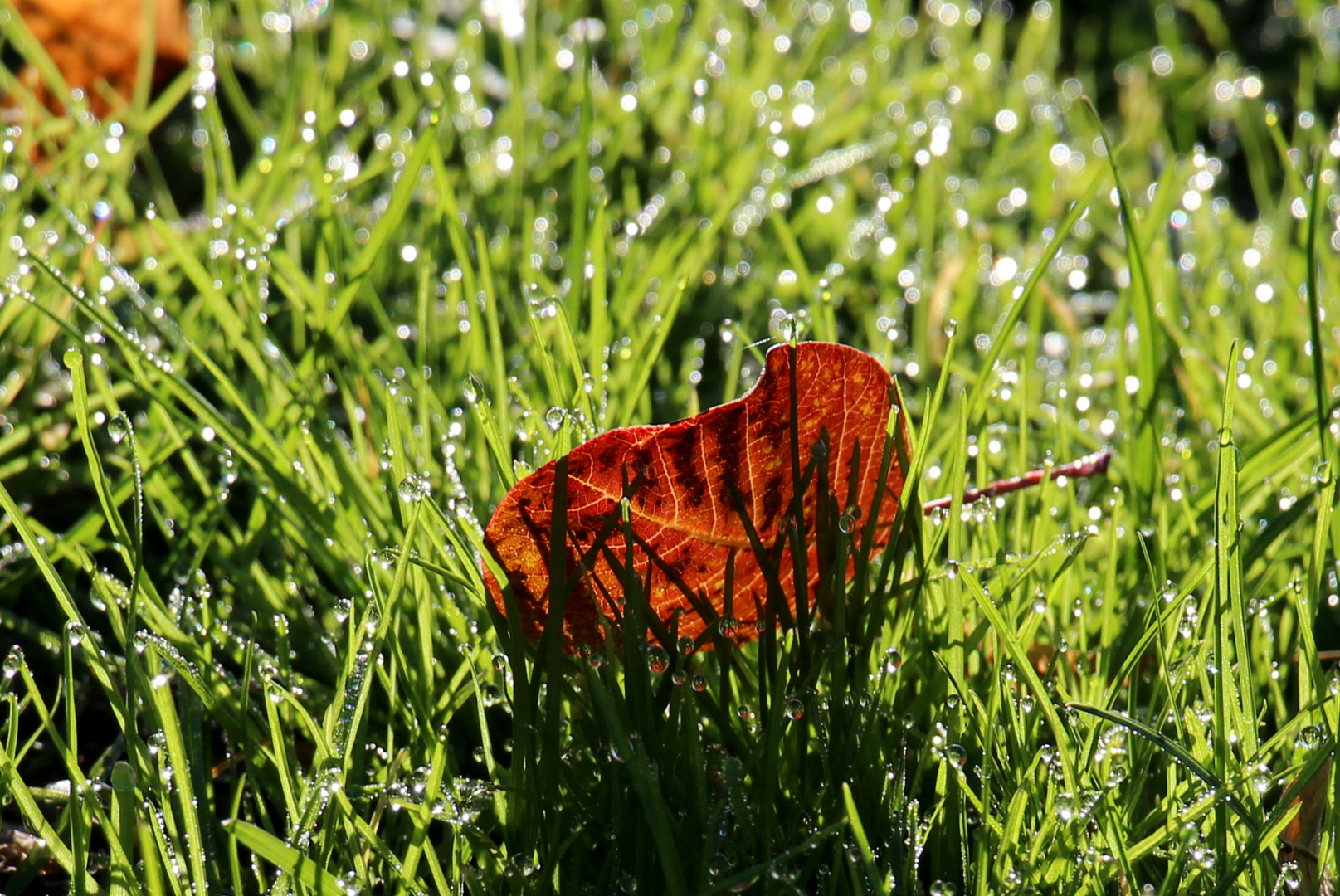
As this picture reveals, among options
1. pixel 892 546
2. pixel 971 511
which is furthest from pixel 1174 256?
pixel 892 546

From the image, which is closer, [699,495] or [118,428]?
[699,495]

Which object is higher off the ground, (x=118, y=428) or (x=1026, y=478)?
(x=118, y=428)

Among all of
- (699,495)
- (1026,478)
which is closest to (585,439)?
(699,495)

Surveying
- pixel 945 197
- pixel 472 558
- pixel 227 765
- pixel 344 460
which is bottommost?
pixel 227 765

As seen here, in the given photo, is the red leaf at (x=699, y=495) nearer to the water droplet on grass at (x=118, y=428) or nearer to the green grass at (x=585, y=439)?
the green grass at (x=585, y=439)

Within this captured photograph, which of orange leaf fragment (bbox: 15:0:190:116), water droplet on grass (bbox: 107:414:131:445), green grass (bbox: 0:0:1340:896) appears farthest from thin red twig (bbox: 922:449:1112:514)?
orange leaf fragment (bbox: 15:0:190:116)

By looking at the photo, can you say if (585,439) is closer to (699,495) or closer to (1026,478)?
(699,495)

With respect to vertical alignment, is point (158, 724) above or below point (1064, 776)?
above

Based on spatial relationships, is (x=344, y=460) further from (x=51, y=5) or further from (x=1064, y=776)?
(x=51, y=5)
